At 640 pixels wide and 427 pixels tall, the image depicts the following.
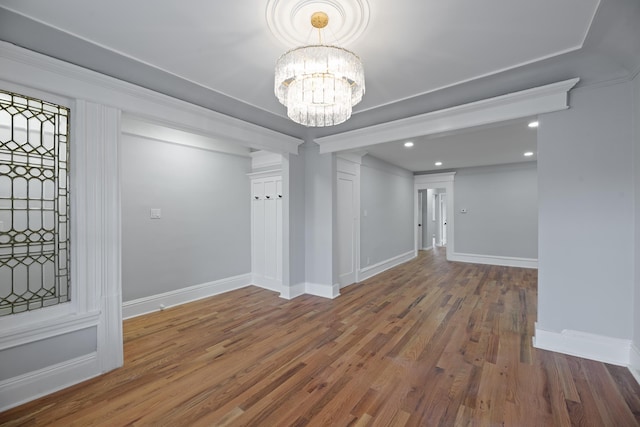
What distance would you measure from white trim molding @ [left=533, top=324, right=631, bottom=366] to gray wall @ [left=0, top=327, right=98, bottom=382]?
4.04 m

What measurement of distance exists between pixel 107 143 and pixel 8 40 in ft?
2.60

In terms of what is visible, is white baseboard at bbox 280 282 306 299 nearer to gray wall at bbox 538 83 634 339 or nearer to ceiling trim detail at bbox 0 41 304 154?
ceiling trim detail at bbox 0 41 304 154

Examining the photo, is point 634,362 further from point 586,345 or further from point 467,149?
point 467,149

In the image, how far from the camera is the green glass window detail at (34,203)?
75.5 inches

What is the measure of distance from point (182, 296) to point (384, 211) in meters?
4.32

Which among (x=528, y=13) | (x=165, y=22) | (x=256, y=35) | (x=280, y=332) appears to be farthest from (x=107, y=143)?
(x=528, y=13)

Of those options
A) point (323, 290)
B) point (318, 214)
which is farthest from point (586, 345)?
point (318, 214)

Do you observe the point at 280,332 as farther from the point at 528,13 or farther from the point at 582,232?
the point at 528,13

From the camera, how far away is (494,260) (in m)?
6.52

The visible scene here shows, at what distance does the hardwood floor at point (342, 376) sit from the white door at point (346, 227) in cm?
109

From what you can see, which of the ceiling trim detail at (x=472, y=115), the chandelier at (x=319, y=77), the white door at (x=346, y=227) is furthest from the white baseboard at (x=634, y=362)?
the white door at (x=346, y=227)

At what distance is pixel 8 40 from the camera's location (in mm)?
1761

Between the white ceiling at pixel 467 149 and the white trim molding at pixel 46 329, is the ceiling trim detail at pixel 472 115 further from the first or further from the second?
the white trim molding at pixel 46 329

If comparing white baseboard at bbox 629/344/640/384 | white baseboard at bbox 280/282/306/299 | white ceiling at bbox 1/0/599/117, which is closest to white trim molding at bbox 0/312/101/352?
white ceiling at bbox 1/0/599/117
